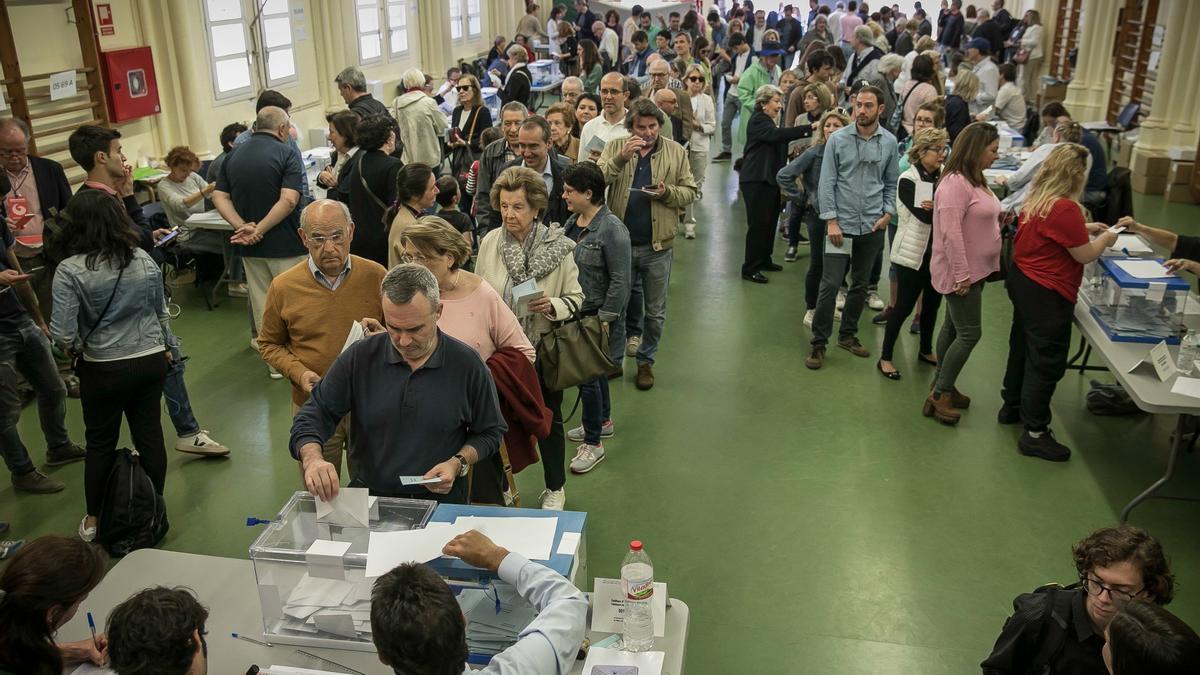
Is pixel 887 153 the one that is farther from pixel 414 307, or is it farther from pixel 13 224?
pixel 13 224

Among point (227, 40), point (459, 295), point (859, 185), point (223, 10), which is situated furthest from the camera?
point (227, 40)

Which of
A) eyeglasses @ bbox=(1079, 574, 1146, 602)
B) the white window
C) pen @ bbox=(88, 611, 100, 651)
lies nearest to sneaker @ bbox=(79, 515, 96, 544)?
pen @ bbox=(88, 611, 100, 651)

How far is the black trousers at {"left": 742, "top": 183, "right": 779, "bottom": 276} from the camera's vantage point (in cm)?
720

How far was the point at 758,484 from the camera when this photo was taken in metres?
4.73

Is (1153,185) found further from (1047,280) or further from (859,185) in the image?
(1047,280)

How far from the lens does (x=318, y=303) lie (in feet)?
11.7

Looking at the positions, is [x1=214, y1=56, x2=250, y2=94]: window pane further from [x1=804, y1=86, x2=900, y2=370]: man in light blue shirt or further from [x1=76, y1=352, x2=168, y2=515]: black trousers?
[x1=804, y1=86, x2=900, y2=370]: man in light blue shirt

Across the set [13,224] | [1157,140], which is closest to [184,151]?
[13,224]

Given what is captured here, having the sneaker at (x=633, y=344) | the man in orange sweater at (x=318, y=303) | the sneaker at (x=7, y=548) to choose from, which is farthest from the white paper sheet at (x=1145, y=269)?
the sneaker at (x=7, y=548)

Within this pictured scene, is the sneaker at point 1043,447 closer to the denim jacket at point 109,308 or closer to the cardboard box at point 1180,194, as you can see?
the denim jacket at point 109,308

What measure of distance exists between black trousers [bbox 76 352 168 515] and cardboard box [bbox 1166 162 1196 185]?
33.1 feet

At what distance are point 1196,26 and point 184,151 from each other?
9.93 metres

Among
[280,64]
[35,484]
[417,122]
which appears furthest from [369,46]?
[35,484]

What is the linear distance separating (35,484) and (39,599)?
266 cm
